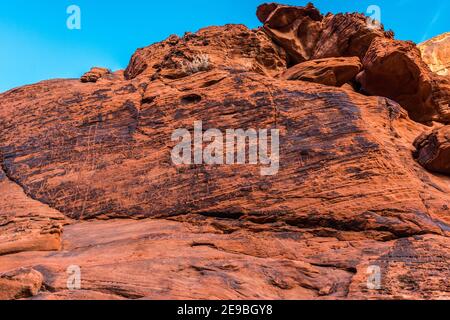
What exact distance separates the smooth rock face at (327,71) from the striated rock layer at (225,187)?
0.10 m

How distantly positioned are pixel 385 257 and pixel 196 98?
36.7 feet

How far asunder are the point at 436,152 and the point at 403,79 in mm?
7410

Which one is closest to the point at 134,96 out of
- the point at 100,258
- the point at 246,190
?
the point at 246,190

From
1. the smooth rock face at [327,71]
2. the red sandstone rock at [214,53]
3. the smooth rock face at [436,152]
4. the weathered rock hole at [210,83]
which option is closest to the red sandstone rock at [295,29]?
the red sandstone rock at [214,53]

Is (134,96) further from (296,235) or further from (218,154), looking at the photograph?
(296,235)

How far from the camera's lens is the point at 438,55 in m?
55.6

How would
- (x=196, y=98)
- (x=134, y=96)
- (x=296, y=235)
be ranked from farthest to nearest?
(x=134, y=96) < (x=196, y=98) < (x=296, y=235)

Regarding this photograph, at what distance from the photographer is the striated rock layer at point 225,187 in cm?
1230

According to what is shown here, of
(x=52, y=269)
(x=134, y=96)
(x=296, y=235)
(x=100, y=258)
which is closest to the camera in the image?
(x=52, y=269)

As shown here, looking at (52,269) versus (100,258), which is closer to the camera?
(52,269)

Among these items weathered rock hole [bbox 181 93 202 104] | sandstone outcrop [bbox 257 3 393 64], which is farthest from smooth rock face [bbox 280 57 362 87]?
weathered rock hole [bbox 181 93 202 104]

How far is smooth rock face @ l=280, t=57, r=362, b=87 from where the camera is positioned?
72.1 feet
